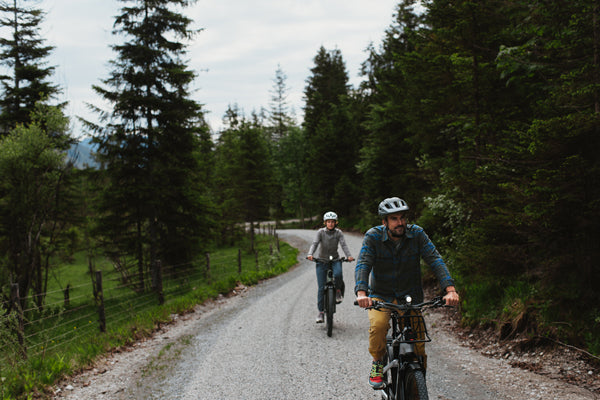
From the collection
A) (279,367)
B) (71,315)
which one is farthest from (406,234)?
(71,315)

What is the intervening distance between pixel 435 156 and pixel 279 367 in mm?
14937

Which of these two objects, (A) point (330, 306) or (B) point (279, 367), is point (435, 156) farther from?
(B) point (279, 367)

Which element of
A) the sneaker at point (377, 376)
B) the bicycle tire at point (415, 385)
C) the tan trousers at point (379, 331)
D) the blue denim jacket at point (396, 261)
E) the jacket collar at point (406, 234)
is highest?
the jacket collar at point (406, 234)

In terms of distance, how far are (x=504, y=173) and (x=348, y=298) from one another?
20.3 feet

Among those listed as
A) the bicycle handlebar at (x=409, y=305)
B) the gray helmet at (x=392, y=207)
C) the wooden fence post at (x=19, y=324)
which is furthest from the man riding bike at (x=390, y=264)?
the wooden fence post at (x=19, y=324)

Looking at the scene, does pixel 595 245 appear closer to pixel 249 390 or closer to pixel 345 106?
pixel 249 390

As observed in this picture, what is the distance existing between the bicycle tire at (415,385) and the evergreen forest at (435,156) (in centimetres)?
329

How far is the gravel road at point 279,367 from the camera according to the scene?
486 centimetres

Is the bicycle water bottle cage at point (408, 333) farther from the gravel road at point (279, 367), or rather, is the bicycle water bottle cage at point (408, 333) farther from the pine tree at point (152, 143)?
the pine tree at point (152, 143)

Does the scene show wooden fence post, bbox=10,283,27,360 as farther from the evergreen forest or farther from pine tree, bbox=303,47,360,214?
pine tree, bbox=303,47,360,214

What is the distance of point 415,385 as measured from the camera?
329cm

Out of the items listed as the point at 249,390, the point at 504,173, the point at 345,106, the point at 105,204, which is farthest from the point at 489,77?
the point at 345,106

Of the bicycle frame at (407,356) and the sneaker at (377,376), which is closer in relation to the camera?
the bicycle frame at (407,356)

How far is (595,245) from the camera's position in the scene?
5.23 meters
